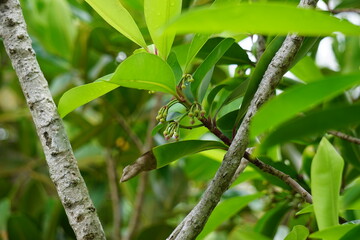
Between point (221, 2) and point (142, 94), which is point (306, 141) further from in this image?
point (142, 94)

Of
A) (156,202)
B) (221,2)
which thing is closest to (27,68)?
(221,2)

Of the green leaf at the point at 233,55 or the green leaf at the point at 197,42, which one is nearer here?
the green leaf at the point at 197,42

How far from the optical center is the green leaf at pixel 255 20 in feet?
0.84

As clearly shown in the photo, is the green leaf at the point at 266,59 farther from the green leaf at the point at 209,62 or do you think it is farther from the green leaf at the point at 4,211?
the green leaf at the point at 4,211

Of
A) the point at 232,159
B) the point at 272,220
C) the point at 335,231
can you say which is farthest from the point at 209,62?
the point at 272,220

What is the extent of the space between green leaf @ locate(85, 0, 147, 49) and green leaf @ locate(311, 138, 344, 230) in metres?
0.22

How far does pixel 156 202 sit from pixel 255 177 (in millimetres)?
782

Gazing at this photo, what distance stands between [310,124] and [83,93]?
12.4 inches

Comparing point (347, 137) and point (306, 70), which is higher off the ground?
point (306, 70)

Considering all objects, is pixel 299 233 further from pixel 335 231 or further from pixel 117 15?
pixel 117 15

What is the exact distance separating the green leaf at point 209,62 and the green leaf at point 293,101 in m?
0.26

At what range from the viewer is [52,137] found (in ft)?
1.87

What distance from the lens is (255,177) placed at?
893mm

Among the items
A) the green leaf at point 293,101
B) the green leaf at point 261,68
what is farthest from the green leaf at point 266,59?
the green leaf at point 293,101
